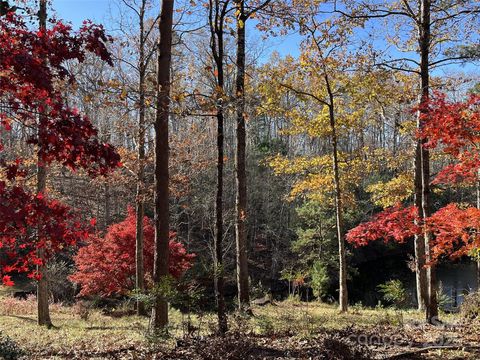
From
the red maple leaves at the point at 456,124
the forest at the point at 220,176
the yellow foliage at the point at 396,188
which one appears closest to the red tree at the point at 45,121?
the forest at the point at 220,176

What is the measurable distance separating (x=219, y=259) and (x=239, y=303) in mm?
3664

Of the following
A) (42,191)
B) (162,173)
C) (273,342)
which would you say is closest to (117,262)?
(42,191)

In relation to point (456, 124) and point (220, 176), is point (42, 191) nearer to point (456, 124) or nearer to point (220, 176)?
point (220, 176)

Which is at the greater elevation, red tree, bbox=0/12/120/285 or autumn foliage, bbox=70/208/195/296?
red tree, bbox=0/12/120/285

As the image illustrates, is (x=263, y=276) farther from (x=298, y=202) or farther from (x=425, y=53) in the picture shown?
(x=425, y=53)

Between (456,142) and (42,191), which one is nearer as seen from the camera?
(456,142)

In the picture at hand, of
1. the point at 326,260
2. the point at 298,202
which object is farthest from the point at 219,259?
the point at 298,202

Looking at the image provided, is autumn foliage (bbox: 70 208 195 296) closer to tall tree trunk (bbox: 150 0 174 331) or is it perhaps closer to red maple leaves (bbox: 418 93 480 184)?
tall tree trunk (bbox: 150 0 174 331)

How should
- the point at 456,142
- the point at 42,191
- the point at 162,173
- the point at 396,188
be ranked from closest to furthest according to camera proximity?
1. the point at 456,142
2. the point at 162,173
3. the point at 42,191
4. the point at 396,188

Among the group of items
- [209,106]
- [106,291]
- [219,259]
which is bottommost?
[106,291]

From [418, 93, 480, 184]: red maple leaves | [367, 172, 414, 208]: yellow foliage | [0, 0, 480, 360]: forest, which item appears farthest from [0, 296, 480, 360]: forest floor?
[367, 172, 414, 208]: yellow foliage

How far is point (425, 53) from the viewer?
7.49 metres

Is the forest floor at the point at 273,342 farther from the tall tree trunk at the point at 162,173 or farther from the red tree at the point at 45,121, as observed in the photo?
the red tree at the point at 45,121

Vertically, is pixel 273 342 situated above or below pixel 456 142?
below
